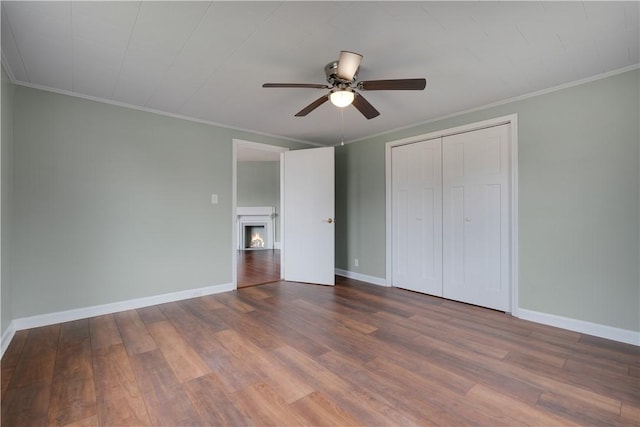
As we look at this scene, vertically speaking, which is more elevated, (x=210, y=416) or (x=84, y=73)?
(x=84, y=73)

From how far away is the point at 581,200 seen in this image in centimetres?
250

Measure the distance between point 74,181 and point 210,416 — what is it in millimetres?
2588

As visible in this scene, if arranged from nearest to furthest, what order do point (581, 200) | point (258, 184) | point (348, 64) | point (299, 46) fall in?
point (348, 64) → point (299, 46) → point (581, 200) → point (258, 184)

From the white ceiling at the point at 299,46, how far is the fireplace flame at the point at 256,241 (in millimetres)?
5246

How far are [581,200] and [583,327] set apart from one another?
109 cm

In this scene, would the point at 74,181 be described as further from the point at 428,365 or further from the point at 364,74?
the point at 428,365

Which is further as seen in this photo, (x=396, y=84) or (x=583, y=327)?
(x=583, y=327)

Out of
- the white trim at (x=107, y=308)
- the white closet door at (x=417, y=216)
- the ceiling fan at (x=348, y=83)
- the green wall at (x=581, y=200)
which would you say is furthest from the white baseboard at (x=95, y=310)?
the green wall at (x=581, y=200)

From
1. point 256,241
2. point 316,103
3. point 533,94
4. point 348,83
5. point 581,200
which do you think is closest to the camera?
point 348,83

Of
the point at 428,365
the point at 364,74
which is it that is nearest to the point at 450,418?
Result: the point at 428,365

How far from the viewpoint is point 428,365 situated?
1979 mm

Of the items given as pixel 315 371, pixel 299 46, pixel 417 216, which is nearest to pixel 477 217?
pixel 417 216

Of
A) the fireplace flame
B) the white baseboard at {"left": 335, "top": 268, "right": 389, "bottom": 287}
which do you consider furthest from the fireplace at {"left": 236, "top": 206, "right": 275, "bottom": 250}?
the white baseboard at {"left": 335, "top": 268, "right": 389, "bottom": 287}

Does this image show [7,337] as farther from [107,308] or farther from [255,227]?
[255,227]
